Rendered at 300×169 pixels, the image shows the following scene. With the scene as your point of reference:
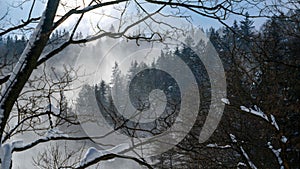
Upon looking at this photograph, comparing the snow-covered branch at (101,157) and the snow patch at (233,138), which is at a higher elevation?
the snow-covered branch at (101,157)

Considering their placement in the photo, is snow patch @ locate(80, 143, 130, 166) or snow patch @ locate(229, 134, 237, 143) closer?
snow patch @ locate(80, 143, 130, 166)

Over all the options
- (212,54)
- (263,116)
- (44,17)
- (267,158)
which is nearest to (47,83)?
(44,17)

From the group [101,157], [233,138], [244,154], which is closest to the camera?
[101,157]

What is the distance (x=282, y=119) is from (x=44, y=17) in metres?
7.67

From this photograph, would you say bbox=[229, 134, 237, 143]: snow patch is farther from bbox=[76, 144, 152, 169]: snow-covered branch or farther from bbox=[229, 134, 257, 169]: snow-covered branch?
bbox=[76, 144, 152, 169]: snow-covered branch

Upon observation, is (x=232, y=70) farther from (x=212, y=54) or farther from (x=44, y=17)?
(x=44, y=17)

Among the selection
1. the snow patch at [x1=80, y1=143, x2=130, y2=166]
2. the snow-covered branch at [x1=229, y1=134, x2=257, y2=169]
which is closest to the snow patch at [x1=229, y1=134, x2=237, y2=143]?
the snow-covered branch at [x1=229, y1=134, x2=257, y2=169]

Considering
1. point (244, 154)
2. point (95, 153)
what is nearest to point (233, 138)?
point (244, 154)

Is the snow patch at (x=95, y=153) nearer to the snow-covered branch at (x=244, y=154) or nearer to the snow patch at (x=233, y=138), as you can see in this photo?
the snow-covered branch at (x=244, y=154)

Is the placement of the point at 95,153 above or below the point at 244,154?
above

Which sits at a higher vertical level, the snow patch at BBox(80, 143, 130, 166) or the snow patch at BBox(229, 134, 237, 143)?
the snow patch at BBox(80, 143, 130, 166)

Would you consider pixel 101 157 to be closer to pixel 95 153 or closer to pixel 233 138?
pixel 95 153

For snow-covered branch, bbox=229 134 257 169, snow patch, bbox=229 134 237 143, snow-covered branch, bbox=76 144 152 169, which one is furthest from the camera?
snow patch, bbox=229 134 237 143

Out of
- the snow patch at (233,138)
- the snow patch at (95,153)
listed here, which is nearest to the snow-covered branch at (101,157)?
the snow patch at (95,153)
